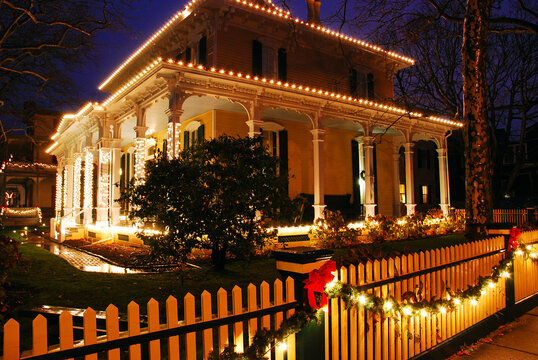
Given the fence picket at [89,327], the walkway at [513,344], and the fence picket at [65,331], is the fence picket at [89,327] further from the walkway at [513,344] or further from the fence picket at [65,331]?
the walkway at [513,344]

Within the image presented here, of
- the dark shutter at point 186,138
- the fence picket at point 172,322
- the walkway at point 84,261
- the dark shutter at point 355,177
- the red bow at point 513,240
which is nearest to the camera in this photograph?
the fence picket at point 172,322

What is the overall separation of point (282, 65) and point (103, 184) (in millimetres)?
8615

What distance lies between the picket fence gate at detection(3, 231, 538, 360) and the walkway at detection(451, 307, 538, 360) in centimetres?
28

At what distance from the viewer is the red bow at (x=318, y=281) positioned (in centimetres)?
307

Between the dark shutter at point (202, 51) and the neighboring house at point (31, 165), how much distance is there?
17.9 m

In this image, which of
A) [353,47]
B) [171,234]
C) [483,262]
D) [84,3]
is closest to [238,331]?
[171,234]

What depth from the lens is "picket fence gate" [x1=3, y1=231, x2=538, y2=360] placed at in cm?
209

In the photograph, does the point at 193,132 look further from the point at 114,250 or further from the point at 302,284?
the point at 302,284

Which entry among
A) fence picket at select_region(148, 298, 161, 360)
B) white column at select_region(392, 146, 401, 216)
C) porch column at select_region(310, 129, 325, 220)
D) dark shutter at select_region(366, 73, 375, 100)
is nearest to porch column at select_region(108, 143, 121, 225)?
porch column at select_region(310, 129, 325, 220)

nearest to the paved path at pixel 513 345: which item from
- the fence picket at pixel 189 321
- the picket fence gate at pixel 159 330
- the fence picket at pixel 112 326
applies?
the picket fence gate at pixel 159 330

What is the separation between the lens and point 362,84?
19250mm

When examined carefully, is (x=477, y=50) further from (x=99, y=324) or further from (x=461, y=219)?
(x=461, y=219)

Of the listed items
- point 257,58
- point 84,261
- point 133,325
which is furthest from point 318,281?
point 257,58

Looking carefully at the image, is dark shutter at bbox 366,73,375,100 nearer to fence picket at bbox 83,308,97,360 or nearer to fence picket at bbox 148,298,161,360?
fence picket at bbox 148,298,161,360
